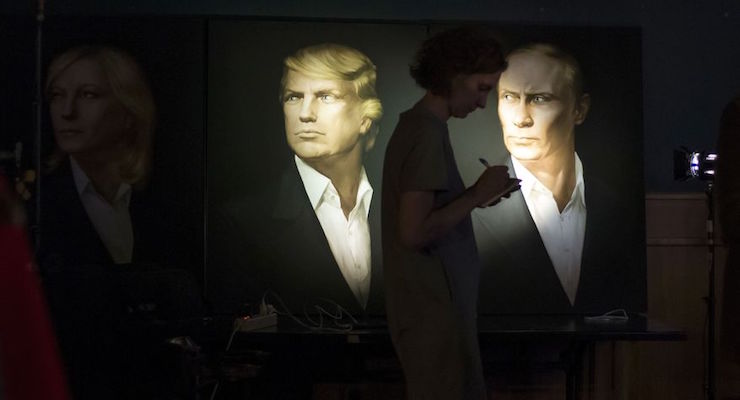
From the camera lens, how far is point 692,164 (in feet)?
13.7

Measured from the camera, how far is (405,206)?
1918 millimetres

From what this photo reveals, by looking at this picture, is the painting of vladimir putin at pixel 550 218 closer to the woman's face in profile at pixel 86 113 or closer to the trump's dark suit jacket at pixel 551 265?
the trump's dark suit jacket at pixel 551 265

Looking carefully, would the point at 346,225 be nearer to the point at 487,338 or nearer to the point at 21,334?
the point at 487,338

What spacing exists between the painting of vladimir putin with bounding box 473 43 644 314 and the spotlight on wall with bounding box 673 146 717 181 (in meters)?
0.28

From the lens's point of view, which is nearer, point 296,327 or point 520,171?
point 296,327

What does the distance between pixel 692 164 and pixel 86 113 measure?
98.7 inches

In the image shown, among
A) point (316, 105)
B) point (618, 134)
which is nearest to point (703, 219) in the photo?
point (618, 134)

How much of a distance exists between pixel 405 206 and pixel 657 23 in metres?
2.92

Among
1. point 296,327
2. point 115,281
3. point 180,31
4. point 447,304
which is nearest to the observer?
point 447,304

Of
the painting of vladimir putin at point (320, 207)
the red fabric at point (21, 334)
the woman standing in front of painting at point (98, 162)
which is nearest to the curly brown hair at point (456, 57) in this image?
the red fabric at point (21, 334)

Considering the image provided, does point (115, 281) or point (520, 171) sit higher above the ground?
point (520, 171)

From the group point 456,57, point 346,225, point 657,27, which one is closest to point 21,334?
point 456,57

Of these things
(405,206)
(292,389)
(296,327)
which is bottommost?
(292,389)

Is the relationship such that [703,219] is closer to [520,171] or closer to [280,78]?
[520,171]
